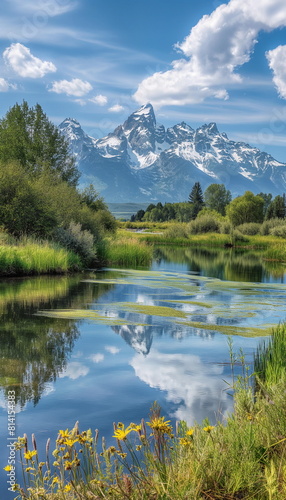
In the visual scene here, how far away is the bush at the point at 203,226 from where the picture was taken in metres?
87.9

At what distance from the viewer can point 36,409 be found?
7.33m

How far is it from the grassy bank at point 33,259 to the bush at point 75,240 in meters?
1.94

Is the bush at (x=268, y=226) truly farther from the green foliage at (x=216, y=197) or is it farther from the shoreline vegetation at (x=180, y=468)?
the shoreline vegetation at (x=180, y=468)

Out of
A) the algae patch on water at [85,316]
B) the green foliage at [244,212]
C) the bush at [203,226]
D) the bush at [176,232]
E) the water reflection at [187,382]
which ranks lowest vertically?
the water reflection at [187,382]

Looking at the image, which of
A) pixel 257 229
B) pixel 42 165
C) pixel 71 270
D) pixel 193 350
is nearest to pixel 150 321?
pixel 193 350

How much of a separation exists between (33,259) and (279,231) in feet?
207

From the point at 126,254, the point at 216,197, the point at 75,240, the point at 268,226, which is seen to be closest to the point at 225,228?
the point at 268,226

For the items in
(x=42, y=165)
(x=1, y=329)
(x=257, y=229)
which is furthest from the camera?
(x=257, y=229)

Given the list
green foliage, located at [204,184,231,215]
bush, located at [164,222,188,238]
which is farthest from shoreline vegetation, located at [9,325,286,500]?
green foliage, located at [204,184,231,215]

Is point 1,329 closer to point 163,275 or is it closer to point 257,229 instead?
point 163,275

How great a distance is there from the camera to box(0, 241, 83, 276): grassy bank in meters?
24.3

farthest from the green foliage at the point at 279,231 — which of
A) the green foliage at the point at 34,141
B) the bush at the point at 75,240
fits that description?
the bush at the point at 75,240

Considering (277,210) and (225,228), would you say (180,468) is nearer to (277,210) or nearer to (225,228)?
(225,228)

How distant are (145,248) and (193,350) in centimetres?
2794
